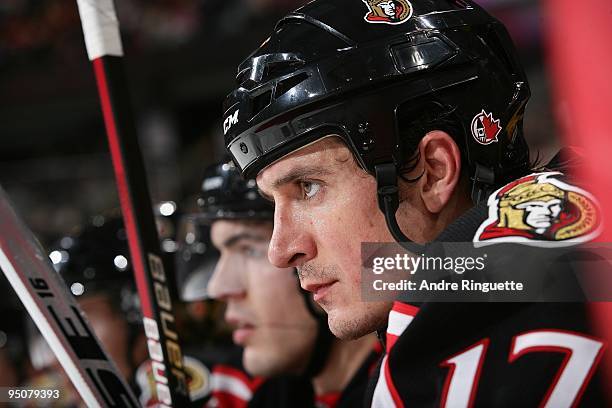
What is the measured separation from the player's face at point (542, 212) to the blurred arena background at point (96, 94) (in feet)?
15.0

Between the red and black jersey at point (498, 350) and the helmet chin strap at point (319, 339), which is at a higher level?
the red and black jersey at point (498, 350)

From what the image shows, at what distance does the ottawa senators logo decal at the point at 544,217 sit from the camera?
2.58ft

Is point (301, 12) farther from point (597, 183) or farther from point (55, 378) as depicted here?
point (55, 378)

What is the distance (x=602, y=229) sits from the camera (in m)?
0.79

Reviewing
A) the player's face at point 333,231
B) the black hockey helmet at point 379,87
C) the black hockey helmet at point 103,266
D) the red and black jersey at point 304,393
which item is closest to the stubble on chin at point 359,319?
the player's face at point 333,231

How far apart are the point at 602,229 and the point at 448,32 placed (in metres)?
0.41

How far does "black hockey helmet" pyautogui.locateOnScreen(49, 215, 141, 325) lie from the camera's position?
225 cm

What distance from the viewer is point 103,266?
7.42ft

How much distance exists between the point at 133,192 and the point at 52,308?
0.21m

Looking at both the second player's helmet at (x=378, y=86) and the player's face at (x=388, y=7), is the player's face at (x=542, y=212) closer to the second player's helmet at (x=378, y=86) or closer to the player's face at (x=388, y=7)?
the second player's helmet at (x=378, y=86)

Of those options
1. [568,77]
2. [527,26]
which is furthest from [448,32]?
[527,26]

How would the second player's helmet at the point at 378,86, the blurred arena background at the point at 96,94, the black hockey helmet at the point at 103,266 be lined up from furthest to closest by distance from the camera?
the blurred arena background at the point at 96,94
the black hockey helmet at the point at 103,266
the second player's helmet at the point at 378,86

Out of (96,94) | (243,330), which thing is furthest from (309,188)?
(96,94)

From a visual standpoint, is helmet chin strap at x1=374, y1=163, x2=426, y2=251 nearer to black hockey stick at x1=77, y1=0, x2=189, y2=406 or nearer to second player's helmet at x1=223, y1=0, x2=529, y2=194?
second player's helmet at x1=223, y1=0, x2=529, y2=194
